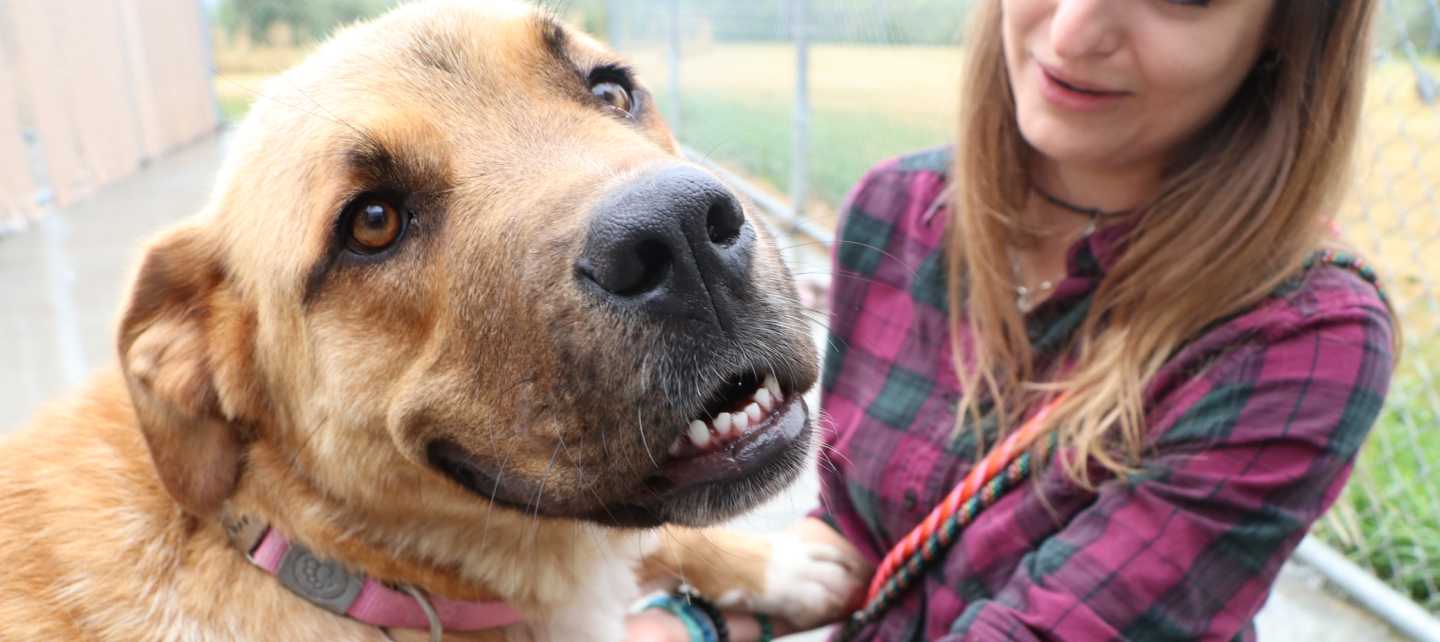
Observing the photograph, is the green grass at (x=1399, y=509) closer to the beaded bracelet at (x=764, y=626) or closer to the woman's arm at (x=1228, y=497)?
the woman's arm at (x=1228, y=497)

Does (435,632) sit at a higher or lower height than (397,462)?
lower

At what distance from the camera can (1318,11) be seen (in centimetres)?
189

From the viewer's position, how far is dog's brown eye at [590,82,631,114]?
6.72ft

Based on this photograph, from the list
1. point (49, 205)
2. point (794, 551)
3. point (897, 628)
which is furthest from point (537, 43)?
point (49, 205)

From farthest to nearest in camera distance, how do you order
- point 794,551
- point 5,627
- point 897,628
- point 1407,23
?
point 1407,23 → point 794,551 → point 897,628 → point 5,627

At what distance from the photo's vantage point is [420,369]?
5.65 ft

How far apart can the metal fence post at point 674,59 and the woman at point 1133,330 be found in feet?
26.1

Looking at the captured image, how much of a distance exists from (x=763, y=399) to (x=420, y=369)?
2.24 ft

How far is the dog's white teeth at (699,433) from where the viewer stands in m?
1.53

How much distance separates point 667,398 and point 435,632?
824mm

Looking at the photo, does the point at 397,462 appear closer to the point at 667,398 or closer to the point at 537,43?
the point at 667,398

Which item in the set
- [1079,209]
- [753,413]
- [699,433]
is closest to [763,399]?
[753,413]

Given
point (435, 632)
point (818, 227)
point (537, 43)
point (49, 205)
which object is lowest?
point (49, 205)

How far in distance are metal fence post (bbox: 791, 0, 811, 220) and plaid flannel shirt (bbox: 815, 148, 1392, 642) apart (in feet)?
15.7
